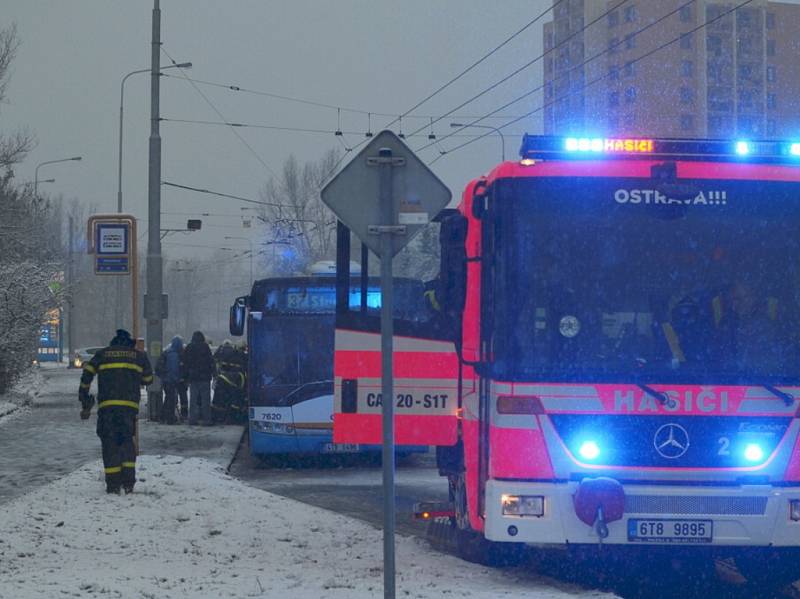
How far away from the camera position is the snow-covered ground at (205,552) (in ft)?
27.5

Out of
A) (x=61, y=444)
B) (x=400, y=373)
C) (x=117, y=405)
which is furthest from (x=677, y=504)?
(x=61, y=444)

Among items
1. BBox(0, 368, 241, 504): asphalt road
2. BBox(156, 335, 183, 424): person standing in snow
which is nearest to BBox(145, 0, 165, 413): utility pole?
BBox(156, 335, 183, 424): person standing in snow

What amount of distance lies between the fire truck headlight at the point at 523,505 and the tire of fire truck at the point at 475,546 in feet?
3.89

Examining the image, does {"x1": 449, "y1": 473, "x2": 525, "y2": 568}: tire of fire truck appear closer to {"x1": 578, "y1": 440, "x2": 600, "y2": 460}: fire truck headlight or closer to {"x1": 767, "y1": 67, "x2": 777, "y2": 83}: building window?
{"x1": 578, "y1": 440, "x2": 600, "y2": 460}: fire truck headlight

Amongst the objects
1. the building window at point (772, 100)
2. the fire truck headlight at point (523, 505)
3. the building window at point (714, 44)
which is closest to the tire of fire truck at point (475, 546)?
the fire truck headlight at point (523, 505)

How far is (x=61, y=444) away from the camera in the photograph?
2188 cm

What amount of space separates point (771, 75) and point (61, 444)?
7936 cm

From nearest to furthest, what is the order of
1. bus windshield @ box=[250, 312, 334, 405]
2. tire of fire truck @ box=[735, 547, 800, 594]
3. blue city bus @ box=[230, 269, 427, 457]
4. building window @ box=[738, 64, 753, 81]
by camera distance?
tire of fire truck @ box=[735, 547, 800, 594]
blue city bus @ box=[230, 269, 427, 457]
bus windshield @ box=[250, 312, 334, 405]
building window @ box=[738, 64, 753, 81]

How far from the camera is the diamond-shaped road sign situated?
6965 mm

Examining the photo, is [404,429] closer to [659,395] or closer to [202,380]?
[659,395]

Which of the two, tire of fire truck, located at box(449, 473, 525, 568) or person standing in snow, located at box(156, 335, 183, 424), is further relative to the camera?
person standing in snow, located at box(156, 335, 183, 424)

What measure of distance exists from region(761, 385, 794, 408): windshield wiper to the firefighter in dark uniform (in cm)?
754

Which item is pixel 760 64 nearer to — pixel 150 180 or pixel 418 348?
pixel 150 180

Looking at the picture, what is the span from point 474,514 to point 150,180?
1885 centimetres
